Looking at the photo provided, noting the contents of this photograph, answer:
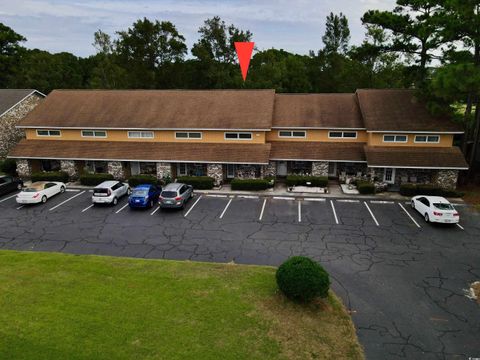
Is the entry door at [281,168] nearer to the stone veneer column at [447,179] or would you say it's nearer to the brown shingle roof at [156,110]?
the brown shingle roof at [156,110]

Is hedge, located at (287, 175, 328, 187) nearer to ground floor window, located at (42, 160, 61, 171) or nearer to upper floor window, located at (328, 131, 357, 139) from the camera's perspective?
upper floor window, located at (328, 131, 357, 139)

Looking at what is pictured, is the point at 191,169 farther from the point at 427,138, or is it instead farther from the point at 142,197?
the point at 427,138

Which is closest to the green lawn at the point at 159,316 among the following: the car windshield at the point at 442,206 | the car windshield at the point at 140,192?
the car windshield at the point at 140,192

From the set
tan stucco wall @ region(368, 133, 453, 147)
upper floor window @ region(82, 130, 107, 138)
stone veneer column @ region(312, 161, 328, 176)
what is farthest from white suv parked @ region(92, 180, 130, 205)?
tan stucco wall @ region(368, 133, 453, 147)

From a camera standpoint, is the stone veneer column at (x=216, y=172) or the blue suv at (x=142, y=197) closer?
the blue suv at (x=142, y=197)

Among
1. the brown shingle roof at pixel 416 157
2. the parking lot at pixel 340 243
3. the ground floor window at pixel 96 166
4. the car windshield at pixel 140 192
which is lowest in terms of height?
the parking lot at pixel 340 243

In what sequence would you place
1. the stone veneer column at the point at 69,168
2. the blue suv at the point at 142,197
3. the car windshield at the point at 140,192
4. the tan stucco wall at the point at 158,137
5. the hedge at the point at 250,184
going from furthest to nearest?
the stone veneer column at the point at 69,168
the tan stucco wall at the point at 158,137
the hedge at the point at 250,184
the car windshield at the point at 140,192
the blue suv at the point at 142,197

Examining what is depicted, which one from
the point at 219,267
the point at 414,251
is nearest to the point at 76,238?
the point at 219,267
